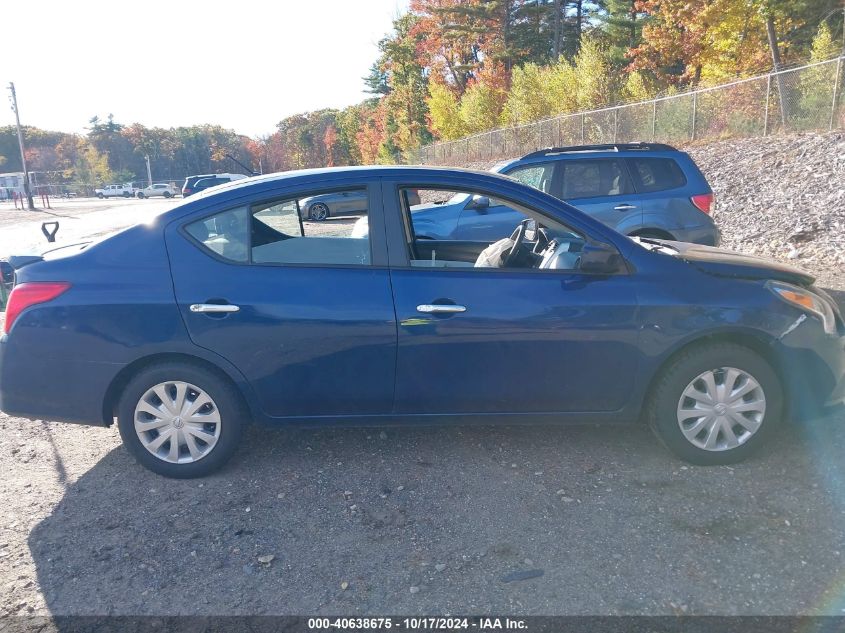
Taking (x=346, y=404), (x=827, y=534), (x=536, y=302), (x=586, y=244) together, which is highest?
(x=586, y=244)

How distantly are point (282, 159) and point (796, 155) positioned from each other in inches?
3992

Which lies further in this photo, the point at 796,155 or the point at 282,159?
the point at 282,159

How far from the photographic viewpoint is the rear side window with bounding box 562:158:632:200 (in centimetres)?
762

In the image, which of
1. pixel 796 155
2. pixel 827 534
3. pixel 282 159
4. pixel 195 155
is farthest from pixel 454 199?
pixel 195 155

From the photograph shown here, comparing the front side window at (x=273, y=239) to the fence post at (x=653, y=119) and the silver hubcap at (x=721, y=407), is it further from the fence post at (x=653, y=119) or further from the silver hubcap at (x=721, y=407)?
the fence post at (x=653, y=119)

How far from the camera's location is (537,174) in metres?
8.03

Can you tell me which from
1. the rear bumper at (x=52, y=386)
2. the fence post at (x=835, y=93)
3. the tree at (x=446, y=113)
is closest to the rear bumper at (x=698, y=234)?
the rear bumper at (x=52, y=386)

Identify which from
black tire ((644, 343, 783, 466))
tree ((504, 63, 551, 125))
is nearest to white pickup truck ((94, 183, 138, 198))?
tree ((504, 63, 551, 125))

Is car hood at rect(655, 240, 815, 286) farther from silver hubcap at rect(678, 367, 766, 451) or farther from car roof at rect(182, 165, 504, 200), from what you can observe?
car roof at rect(182, 165, 504, 200)

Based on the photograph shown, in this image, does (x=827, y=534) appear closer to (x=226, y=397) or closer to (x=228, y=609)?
(x=228, y=609)

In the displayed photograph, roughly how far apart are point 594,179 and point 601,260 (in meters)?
4.38

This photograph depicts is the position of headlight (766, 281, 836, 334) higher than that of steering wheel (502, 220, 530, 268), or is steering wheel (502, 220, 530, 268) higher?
steering wheel (502, 220, 530, 268)

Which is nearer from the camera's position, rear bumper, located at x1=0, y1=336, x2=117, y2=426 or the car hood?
rear bumper, located at x1=0, y1=336, x2=117, y2=426

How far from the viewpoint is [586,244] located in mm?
3775
